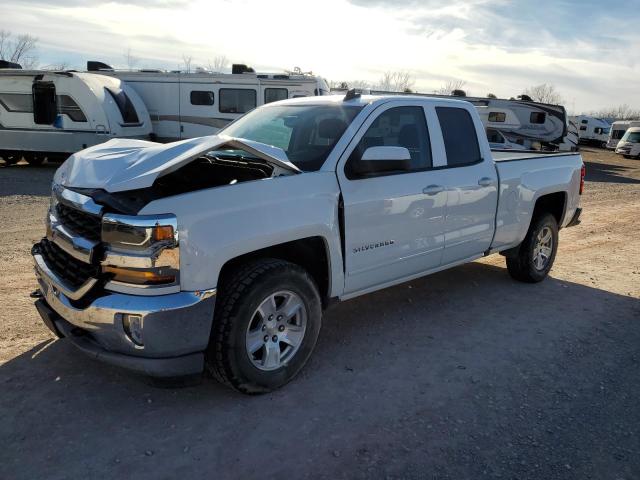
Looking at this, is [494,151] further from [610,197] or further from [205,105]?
[205,105]

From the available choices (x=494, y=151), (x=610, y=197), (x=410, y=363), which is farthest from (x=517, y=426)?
(x=610, y=197)

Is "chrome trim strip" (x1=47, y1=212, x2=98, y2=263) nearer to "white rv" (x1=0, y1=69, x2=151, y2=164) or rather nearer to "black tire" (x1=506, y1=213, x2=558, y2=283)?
"black tire" (x1=506, y1=213, x2=558, y2=283)

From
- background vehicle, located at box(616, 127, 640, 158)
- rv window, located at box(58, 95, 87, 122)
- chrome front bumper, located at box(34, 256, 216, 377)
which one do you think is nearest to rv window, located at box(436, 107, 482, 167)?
chrome front bumper, located at box(34, 256, 216, 377)

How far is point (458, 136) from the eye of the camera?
4.98m

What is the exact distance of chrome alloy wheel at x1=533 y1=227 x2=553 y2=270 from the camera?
6.10 meters

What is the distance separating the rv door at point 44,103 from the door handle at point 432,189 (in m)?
13.3

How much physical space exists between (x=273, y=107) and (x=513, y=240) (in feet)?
9.40

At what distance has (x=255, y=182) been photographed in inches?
133

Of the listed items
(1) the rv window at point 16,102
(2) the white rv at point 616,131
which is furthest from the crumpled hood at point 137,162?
(2) the white rv at point 616,131

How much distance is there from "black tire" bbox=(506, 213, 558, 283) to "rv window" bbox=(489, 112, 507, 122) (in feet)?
59.1

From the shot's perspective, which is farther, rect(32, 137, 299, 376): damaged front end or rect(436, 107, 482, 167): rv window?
rect(436, 107, 482, 167): rv window

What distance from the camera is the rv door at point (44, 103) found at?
14672 millimetres

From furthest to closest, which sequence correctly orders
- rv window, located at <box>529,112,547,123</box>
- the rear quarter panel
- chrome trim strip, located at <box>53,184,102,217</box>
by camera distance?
rv window, located at <box>529,112,547,123</box>
the rear quarter panel
chrome trim strip, located at <box>53,184,102,217</box>

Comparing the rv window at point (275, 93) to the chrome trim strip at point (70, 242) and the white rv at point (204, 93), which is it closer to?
the white rv at point (204, 93)
